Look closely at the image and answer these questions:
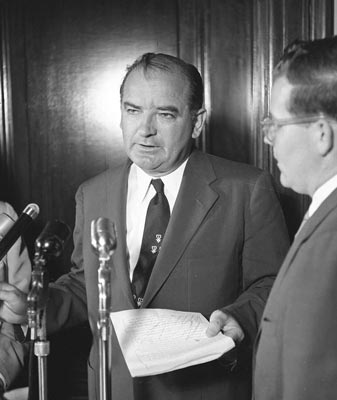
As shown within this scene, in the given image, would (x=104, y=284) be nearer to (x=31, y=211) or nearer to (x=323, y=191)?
(x=31, y=211)

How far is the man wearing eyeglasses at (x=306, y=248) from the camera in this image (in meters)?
1.25

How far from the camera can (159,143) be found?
2.02 metres

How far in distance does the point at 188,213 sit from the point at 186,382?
54cm

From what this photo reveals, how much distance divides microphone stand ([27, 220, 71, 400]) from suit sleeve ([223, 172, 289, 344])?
28.1 inches

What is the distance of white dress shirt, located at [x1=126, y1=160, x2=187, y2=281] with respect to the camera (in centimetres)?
207

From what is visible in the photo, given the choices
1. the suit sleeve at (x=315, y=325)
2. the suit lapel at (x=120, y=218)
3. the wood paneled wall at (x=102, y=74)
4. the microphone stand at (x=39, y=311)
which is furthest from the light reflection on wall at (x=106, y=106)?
the suit sleeve at (x=315, y=325)

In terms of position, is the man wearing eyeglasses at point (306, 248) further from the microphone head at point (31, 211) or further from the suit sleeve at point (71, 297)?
the suit sleeve at point (71, 297)

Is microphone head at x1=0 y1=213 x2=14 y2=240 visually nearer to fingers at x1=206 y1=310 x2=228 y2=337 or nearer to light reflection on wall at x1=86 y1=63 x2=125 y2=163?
fingers at x1=206 y1=310 x2=228 y2=337

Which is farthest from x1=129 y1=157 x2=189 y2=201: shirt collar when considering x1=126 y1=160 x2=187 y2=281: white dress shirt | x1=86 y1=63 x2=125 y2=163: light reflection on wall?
x1=86 y1=63 x2=125 y2=163: light reflection on wall

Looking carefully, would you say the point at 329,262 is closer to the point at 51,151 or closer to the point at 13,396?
the point at 13,396

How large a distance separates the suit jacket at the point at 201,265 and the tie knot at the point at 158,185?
76mm

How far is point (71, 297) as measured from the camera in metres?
2.10

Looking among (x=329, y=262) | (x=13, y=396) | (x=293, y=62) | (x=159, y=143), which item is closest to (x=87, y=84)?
(x=159, y=143)

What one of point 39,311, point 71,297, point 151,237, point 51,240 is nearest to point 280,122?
point 51,240
